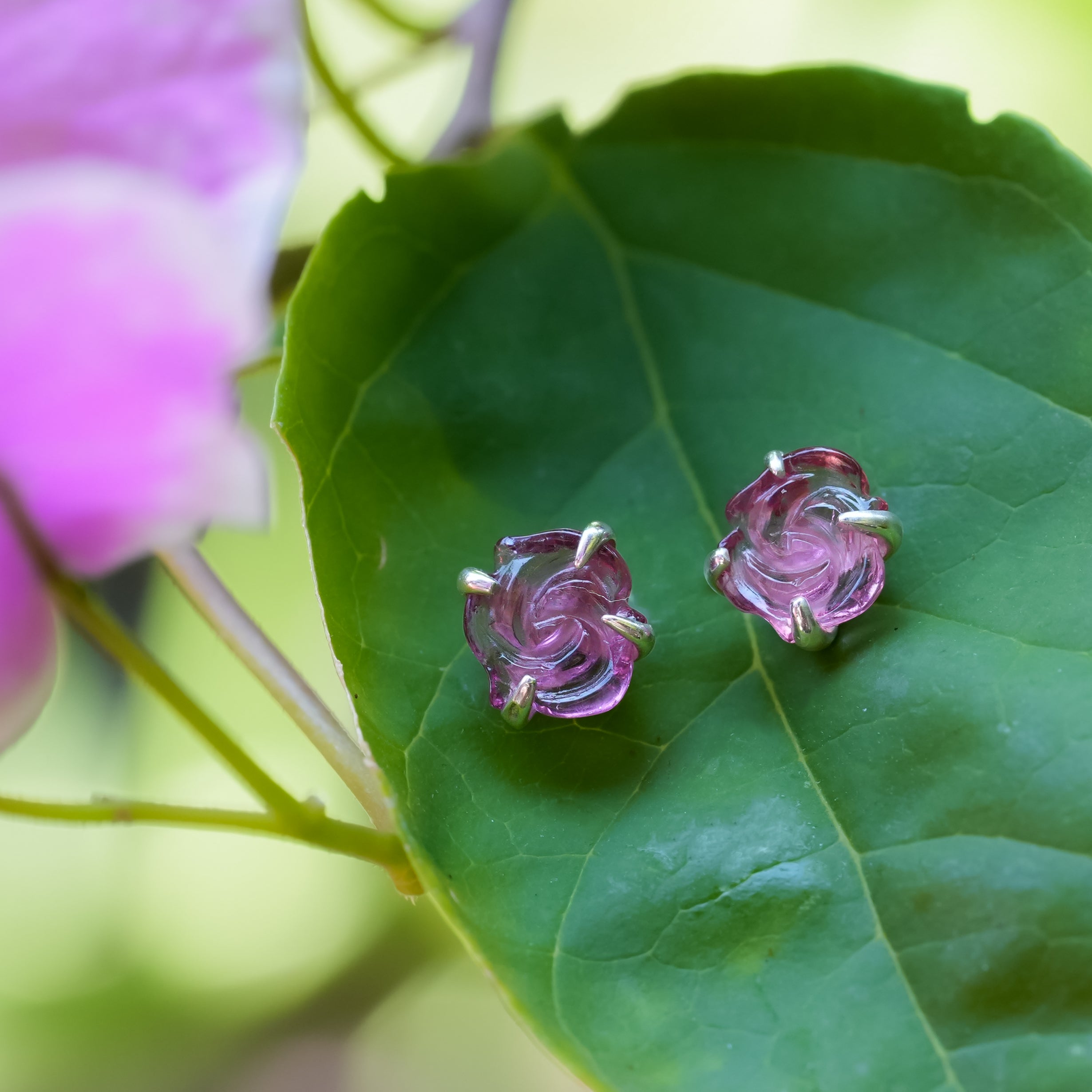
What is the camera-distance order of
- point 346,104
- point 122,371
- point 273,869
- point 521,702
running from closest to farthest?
point 122,371
point 521,702
point 346,104
point 273,869

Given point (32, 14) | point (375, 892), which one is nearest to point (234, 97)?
point (32, 14)

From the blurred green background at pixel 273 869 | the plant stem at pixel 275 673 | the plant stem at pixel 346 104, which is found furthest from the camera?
the blurred green background at pixel 273 869

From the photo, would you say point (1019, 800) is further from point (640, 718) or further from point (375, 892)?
point (375, 892)

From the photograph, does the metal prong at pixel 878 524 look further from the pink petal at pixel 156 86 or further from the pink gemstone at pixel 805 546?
the pink petal at pixel 156 86

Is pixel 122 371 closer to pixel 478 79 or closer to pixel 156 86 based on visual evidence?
pixel 156 86

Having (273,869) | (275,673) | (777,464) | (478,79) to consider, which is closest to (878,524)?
(777,464)

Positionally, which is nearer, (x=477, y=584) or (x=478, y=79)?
(x=477, y=584)

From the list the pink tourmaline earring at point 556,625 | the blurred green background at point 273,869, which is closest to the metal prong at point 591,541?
the pink tourmaline earring at point 556,625
